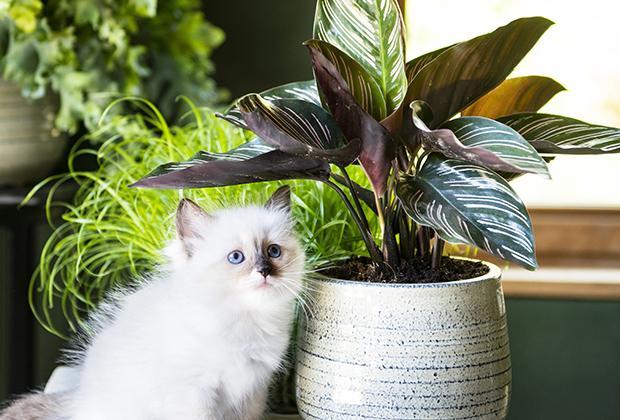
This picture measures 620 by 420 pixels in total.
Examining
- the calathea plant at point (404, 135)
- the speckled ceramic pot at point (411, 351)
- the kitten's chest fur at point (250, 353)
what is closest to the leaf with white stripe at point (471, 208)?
the calathea plant at point (404, 135)

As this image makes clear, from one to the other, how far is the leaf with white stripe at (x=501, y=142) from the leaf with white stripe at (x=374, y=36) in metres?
0.07

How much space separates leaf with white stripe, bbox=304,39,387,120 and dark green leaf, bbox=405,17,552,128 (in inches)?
1.3

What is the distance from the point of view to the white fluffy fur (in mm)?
866

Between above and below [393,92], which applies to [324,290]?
below

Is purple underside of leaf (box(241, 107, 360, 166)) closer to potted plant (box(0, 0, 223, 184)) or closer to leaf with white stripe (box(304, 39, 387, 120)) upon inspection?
leaf with white stripe (box(304, 39, 387, 120))

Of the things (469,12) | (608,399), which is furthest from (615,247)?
(469,12)

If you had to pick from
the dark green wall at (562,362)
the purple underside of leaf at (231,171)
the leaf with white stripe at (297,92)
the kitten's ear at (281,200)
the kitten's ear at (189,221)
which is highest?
the leaf with white stripe at (297,92)

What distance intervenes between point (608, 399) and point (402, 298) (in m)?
1.44

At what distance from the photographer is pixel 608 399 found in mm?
2076

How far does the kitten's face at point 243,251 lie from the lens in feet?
2.84

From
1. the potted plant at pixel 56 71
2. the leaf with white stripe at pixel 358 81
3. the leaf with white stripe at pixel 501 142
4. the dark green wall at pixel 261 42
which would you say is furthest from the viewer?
the dark green wall at pixel 261 42

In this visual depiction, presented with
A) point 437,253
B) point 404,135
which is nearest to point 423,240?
point 437,253

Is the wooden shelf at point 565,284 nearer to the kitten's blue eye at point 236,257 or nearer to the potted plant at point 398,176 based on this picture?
the potted plant at point 398,176

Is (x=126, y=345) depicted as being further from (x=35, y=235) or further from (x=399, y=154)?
(x=35, y=235)
